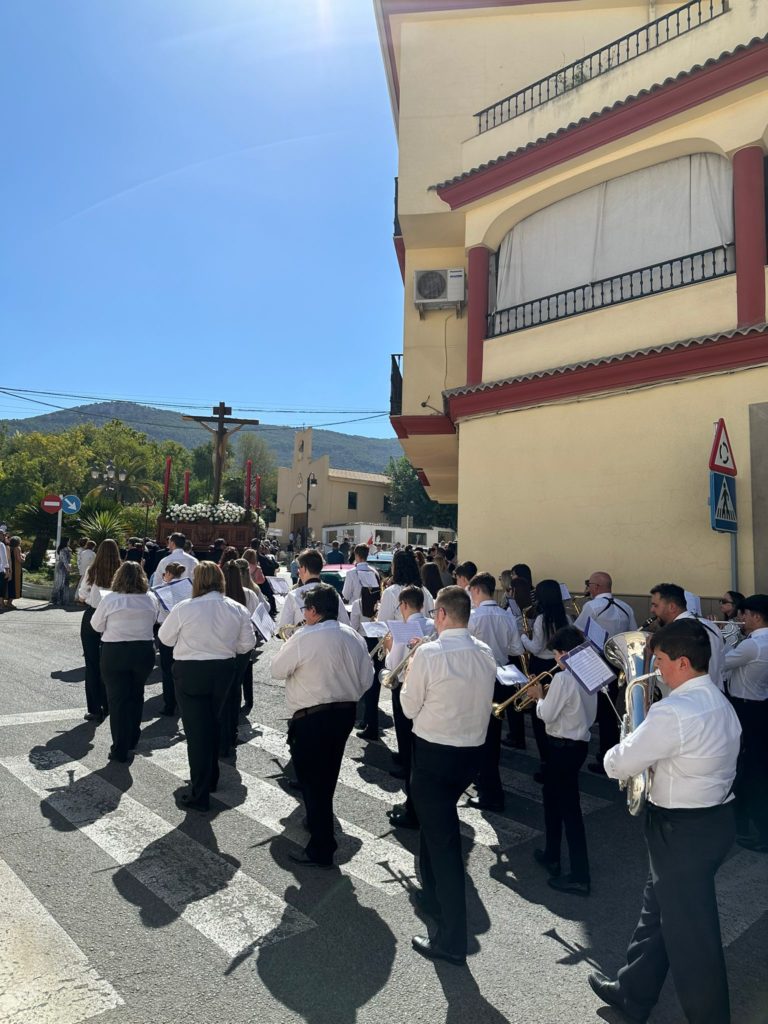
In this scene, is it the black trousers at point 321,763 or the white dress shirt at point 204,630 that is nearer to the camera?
the black trousers at point 321,763

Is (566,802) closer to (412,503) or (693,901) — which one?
(693,901)

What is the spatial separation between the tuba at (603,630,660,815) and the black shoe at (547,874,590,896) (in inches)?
54.4

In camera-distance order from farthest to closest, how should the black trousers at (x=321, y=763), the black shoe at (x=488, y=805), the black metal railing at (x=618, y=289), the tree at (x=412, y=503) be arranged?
the tree at (x=412, y=503) → the black metal railing at (x=618, y=289) → the black shoe at (x=488, y=805) → the black trousers at (x=321, y=763)

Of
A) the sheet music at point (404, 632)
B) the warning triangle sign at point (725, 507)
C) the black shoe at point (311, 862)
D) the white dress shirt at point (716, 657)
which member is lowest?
the black shoe at point (311, 862)

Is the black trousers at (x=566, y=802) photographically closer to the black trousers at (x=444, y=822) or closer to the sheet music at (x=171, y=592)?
the black trousers at (x=444, y=822)

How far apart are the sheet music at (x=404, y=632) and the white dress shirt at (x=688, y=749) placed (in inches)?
103

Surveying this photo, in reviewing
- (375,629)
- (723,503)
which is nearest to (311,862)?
(375,629)

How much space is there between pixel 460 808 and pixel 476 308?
8924 millimetres

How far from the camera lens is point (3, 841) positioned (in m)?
4.87

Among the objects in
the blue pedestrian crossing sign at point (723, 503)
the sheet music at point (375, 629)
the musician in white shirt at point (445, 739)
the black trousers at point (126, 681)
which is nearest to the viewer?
the musician in white shirt at point (445, 739)

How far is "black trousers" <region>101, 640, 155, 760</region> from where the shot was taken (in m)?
6.77

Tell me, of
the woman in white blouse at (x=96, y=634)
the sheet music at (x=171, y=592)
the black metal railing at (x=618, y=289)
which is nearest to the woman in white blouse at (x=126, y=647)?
the woman in white blouse at (x=96, y=634)

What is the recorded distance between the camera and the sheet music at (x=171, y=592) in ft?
27.6

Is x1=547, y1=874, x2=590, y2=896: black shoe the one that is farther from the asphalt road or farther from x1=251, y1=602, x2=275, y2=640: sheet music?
x1=251, y1=602, x2=275, y2=640: sheet music
